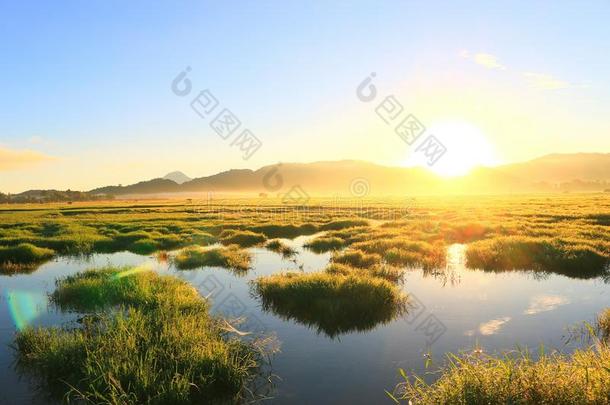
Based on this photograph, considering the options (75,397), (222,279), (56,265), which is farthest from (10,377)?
(56,265)

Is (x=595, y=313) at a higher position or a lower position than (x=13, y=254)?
lower

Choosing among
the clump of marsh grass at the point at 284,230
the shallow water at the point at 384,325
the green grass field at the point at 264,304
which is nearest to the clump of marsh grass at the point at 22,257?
the green grass field at the point at 264,304

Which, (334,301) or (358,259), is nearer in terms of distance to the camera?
(334,301)

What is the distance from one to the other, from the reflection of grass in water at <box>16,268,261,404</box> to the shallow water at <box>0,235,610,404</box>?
0.63m

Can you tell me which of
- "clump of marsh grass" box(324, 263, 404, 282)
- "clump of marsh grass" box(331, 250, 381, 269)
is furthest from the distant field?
"clump of marsh grass" box(324, 263, 404, 282)

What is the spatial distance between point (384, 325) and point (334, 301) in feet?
6.57

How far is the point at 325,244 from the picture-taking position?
104 feet

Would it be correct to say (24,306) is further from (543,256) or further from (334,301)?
(543,256)

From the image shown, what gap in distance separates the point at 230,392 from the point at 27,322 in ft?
29.2

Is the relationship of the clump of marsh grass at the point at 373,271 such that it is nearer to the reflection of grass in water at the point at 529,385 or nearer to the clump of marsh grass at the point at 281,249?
the clump of marsh grass at the point at 281,249

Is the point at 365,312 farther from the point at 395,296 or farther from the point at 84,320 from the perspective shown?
the point at 84,320

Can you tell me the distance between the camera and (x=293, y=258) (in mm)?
27219

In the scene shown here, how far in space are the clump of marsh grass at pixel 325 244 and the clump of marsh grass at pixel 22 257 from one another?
1735 centimetres

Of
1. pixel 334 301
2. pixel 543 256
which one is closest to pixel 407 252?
pixel 543 256
